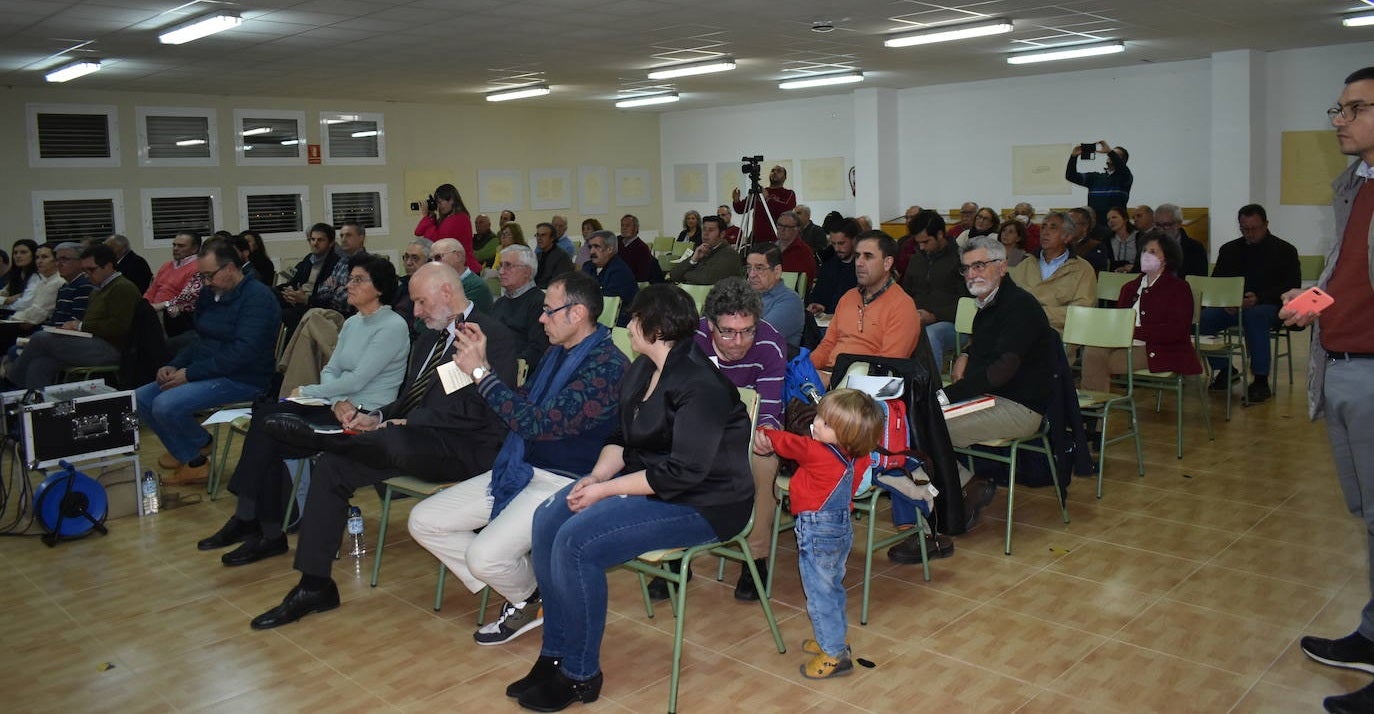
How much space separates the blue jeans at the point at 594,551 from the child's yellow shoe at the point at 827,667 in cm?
52

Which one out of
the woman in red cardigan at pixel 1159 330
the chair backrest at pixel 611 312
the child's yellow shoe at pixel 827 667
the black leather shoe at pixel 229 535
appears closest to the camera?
the child's yellow shoe at pixel 827 667

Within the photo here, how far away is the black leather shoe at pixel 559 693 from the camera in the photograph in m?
3.08

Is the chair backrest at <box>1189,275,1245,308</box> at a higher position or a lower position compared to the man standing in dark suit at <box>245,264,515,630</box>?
higher

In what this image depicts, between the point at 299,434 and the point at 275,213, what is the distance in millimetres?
11079

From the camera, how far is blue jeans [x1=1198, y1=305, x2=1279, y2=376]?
733cm

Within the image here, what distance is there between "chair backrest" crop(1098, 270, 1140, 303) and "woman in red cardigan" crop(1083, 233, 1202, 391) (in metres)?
1.19

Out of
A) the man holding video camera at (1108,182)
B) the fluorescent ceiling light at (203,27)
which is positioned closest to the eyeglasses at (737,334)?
the fluorescent ceiling light at (203,27)

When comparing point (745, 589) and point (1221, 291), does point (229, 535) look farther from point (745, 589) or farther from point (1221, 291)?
point (1221, 291)

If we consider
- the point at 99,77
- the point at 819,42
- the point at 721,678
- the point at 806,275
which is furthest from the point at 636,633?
the point at 99,77

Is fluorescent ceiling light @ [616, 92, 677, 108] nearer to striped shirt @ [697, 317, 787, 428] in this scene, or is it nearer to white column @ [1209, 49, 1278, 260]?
white column @ [1209, 49, 1278, 260]

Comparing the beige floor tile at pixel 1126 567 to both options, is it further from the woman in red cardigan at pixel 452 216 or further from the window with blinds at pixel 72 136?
the window with blinds at pixel 72 136

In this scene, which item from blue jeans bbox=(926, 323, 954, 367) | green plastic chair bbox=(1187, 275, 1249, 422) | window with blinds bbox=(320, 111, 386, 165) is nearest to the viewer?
green plastic chair bbox=(1187, 275, 1249, 422)

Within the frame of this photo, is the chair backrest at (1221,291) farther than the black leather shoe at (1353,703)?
Yes

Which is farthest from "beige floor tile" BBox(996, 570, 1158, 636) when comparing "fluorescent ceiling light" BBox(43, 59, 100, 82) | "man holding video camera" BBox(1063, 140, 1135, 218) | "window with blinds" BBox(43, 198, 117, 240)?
"window with blinds" BBox(43, 198, 117, 240)
